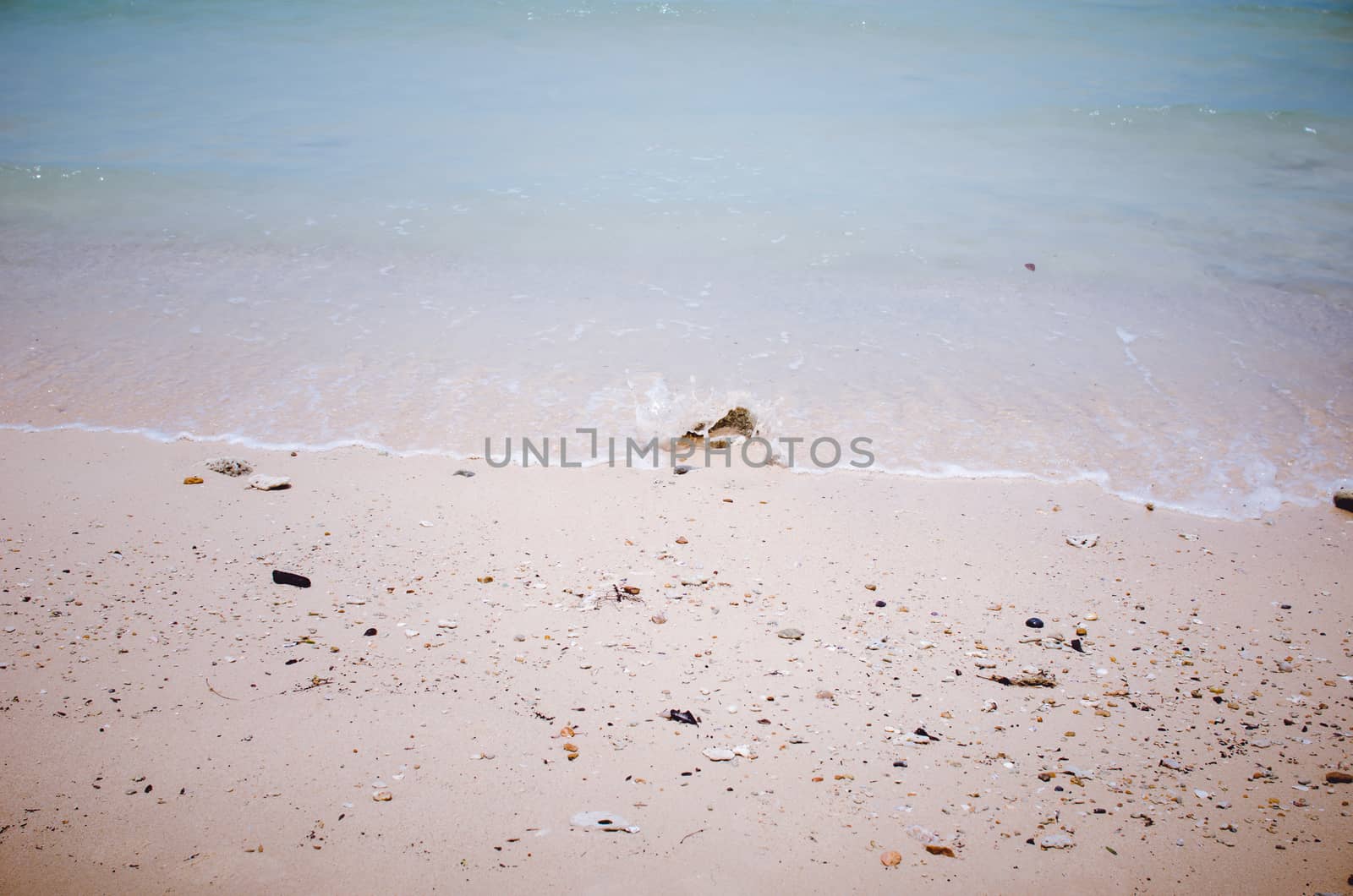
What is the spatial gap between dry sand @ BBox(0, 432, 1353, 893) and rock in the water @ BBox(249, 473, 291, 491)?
0.09m

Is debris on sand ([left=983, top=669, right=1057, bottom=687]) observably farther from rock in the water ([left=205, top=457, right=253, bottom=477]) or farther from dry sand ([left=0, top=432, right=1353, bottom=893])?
rock in the water ([left=205, top=457, right=253, bottom=477])

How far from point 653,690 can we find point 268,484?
2227 mm

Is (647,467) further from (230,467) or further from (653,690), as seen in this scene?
(230,467)

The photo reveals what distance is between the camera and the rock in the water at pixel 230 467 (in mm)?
3928

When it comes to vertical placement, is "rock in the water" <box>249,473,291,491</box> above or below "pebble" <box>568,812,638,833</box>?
above

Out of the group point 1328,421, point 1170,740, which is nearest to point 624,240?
point 1328,421

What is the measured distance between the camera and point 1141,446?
452cm

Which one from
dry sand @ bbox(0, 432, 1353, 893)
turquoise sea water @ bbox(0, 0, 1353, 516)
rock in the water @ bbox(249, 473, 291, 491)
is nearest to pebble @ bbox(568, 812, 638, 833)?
dry sand @ bbox(0, 432, 1353, 893)

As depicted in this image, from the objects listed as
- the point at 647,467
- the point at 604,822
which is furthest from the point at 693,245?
the point at 604,822

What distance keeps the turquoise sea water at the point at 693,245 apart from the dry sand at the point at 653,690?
864mm

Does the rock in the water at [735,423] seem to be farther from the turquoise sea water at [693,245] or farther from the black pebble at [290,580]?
the black pebble at [290,580]

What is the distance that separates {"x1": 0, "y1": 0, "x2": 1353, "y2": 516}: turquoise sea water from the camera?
4.75 meters

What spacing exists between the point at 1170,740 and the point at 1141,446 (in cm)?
244

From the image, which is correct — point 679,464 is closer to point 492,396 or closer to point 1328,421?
point 492,396
